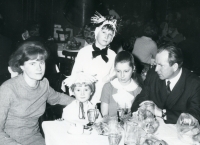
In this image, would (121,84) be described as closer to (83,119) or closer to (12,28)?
(83,119)

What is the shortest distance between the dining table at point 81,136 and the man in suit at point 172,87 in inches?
17.5

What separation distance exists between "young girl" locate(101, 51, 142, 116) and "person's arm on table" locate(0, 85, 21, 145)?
114 cm

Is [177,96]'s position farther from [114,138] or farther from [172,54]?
[114,138]

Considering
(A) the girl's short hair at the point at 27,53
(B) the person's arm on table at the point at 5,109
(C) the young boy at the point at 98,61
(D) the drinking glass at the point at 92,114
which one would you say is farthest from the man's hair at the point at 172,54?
(B) the person's arm on table at the point at 5,109

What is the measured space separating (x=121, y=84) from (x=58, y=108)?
0.84 m

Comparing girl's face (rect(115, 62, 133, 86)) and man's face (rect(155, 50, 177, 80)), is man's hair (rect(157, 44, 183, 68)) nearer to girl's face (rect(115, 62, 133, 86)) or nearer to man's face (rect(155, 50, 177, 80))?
man's face (rect(155, 50, 177, 80))

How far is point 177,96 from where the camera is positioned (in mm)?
2598

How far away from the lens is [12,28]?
8.70 meters

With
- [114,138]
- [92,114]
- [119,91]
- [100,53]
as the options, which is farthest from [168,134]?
[100,53]

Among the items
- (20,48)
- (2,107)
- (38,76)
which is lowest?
(2,107)

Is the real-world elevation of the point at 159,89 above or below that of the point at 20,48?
below

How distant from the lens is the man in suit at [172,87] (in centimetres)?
256

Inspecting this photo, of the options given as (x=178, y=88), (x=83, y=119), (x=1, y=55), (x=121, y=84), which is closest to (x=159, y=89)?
(x=178, y=88)

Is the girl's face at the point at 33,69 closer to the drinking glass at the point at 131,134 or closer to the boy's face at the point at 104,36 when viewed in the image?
the drinking glass at the point at 131,134
